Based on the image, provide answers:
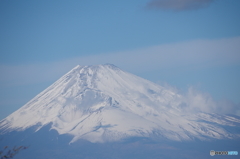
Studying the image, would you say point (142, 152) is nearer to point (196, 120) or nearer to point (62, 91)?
point (196, 120)

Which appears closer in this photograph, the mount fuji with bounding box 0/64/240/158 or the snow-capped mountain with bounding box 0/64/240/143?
the mount fuji with bounding box 0/64/240/158

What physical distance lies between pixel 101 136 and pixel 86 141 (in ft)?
11.4

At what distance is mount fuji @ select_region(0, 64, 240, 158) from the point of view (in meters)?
90.4

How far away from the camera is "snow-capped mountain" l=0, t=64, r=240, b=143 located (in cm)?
9069

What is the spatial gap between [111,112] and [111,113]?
→ 0.94 feet

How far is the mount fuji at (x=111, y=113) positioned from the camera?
90.4m

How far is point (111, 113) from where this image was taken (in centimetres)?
9406

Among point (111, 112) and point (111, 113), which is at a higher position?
point (111, 112)

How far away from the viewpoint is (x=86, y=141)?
88000 mm

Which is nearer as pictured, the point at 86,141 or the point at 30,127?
the point at 86,141

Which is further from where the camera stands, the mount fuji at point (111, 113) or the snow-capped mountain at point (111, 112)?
the snow-capped mountain at point (111, 112)

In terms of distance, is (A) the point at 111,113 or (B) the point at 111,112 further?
(B) the point at 111,112

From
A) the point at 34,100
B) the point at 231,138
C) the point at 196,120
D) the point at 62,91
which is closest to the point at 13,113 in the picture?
the point at 34,100

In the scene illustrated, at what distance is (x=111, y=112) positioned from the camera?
94.2 metres
